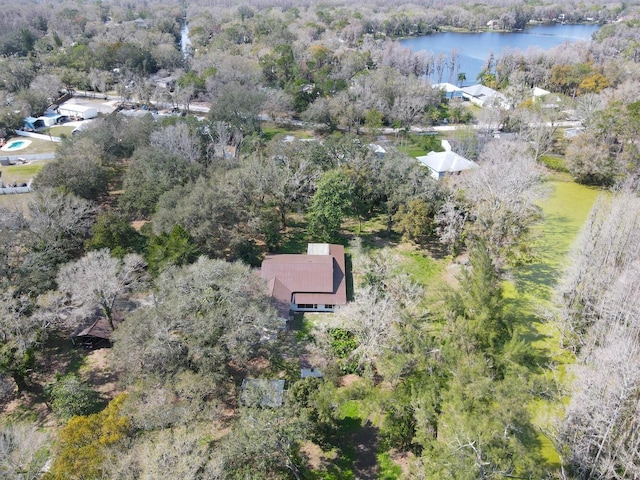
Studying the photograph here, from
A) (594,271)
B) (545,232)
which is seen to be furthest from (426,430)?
(545,232)

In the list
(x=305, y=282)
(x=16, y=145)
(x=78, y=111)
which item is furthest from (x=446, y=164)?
(x=78, y=111)

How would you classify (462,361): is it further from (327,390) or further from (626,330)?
(626,330)

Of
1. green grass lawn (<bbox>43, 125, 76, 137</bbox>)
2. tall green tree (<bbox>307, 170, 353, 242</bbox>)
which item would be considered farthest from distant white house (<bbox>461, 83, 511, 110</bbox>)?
green grass lawn (<bbox>43, 125, 76, 137</bbox>)

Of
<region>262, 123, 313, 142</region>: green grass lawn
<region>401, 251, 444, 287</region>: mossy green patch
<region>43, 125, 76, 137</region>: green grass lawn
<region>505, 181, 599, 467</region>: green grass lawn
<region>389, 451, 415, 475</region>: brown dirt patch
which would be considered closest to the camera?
<region>389, 451, 415, 475</region>: brown dirt patch

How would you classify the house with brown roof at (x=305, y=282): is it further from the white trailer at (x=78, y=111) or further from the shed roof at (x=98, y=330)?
the white trailer at (x=78, y=111)

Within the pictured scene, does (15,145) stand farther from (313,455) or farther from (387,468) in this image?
(387,468)

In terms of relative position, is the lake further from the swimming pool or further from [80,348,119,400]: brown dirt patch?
[80,348,119,400]: brown dirt patch
